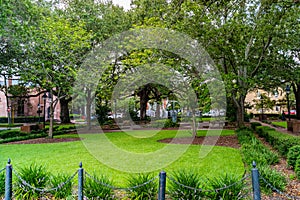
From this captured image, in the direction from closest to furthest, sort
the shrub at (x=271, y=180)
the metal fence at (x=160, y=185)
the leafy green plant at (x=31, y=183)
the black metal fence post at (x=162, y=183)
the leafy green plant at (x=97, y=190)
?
the metal fence at (x=160, y=185) → the black metal fence post at (x=162, y=183) → the leafy green plant at (x=97, y=190) → the leafy green plant at (x=31, y=183) → the shrub at (x=271, y=180)

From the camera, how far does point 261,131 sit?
1280cm

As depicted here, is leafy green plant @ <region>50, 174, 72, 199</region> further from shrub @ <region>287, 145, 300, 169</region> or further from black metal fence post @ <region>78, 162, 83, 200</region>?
shrub @ <region>287, 145, 300, 169</region>

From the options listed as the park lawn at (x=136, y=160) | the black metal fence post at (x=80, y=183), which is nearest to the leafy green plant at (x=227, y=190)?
the park lawn at (x=136, y=160)

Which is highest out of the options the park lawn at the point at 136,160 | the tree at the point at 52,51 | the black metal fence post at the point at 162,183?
the tree at the point at 52,51

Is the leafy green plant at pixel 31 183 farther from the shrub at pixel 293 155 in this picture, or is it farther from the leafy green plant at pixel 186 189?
the shrub at pixel 293 155

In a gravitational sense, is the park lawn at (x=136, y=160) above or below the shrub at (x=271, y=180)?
below

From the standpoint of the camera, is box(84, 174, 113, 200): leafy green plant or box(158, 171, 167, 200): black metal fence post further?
box(84, 174, 113, 200): leafy green plant

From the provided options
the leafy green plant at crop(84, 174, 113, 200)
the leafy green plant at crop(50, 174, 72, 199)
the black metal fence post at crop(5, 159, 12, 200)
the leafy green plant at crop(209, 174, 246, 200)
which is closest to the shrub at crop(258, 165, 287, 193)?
the leafy green plant at crop(209, 174, 246, 200)

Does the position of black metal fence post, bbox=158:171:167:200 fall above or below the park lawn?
above

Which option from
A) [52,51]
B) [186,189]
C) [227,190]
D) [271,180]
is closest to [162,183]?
[186,189]

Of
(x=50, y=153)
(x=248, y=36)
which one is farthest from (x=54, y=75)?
(x=248, y=36)

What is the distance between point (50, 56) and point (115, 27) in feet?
18.1

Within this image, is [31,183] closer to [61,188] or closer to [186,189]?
[61,188]

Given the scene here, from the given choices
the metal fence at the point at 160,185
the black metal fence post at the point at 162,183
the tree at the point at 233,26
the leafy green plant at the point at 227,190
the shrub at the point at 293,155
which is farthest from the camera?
the tree at the point at 233,26
